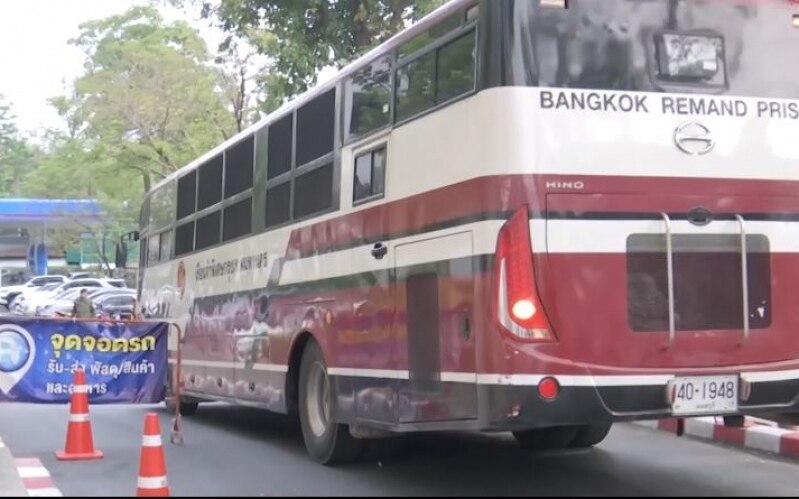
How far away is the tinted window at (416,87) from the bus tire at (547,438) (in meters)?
3.19

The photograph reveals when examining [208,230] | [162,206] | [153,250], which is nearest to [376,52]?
[208,230]

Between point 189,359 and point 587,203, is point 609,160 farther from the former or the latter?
point 189,359

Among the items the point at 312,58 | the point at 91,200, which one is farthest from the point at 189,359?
the point at 91,200

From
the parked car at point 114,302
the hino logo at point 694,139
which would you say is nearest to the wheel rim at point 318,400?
the hino logo at point 694,139

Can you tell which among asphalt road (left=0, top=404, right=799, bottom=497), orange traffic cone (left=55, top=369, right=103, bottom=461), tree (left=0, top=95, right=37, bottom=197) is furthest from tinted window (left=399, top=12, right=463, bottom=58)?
tree (left=0, top=95, right=37, bottom=197)

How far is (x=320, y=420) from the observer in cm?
859

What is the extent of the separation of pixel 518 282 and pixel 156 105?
2646 centimetres

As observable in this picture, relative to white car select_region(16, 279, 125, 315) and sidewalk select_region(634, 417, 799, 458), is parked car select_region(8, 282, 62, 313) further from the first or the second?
sidewalk select_region(634, 417, 799, 458)

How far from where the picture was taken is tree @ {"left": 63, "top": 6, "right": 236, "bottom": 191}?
98.8 feet

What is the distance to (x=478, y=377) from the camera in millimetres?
6016

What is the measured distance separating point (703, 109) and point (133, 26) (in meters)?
33.9

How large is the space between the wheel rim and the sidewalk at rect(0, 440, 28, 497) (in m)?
2.44

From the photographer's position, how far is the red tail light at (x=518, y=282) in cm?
589

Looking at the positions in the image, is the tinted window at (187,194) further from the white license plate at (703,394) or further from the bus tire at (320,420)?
the white license plate at (703,394)
